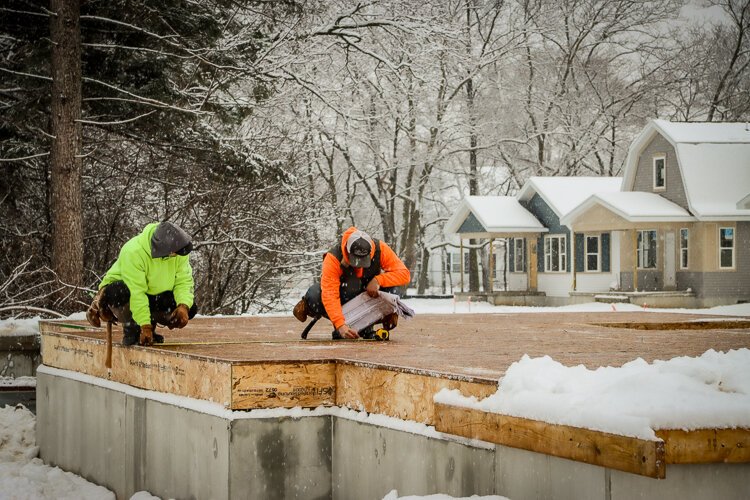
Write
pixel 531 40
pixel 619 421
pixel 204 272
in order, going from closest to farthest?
pixel 619 421 < pixel 204 272 < pixel 531 40

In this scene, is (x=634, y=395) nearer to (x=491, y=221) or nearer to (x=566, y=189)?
(x=491, y=221)

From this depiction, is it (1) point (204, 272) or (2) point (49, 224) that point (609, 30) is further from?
(2) point (49, 224)

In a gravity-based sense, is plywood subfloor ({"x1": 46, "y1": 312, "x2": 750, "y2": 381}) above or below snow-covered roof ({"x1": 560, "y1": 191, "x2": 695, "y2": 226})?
below

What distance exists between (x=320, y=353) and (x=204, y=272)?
12622mm

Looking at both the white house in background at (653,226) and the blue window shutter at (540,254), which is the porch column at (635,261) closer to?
the white house in background at (653,226)

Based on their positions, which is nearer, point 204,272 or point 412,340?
point 412,340

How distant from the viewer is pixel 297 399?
710 centimetres

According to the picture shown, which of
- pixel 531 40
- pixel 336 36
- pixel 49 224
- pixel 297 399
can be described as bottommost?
pixel 297 399

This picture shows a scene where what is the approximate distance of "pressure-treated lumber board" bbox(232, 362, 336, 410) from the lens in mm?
6926

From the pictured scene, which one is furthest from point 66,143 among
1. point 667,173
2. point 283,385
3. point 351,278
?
point 667,173

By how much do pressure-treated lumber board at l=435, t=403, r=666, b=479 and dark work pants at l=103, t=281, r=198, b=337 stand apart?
370 centimetres

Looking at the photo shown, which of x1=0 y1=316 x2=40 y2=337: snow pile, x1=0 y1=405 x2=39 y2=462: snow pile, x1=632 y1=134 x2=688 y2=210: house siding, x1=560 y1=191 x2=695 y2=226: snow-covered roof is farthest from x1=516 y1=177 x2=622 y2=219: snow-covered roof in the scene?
x1=0 y1=405 x2=39 y2=462: snow pile

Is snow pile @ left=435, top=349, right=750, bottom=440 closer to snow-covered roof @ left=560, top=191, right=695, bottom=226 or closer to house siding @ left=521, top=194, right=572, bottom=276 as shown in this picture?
snow-covered roof @ left=560, top=191, right=695, bottom=226

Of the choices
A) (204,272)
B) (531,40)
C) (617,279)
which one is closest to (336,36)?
(204,272)
